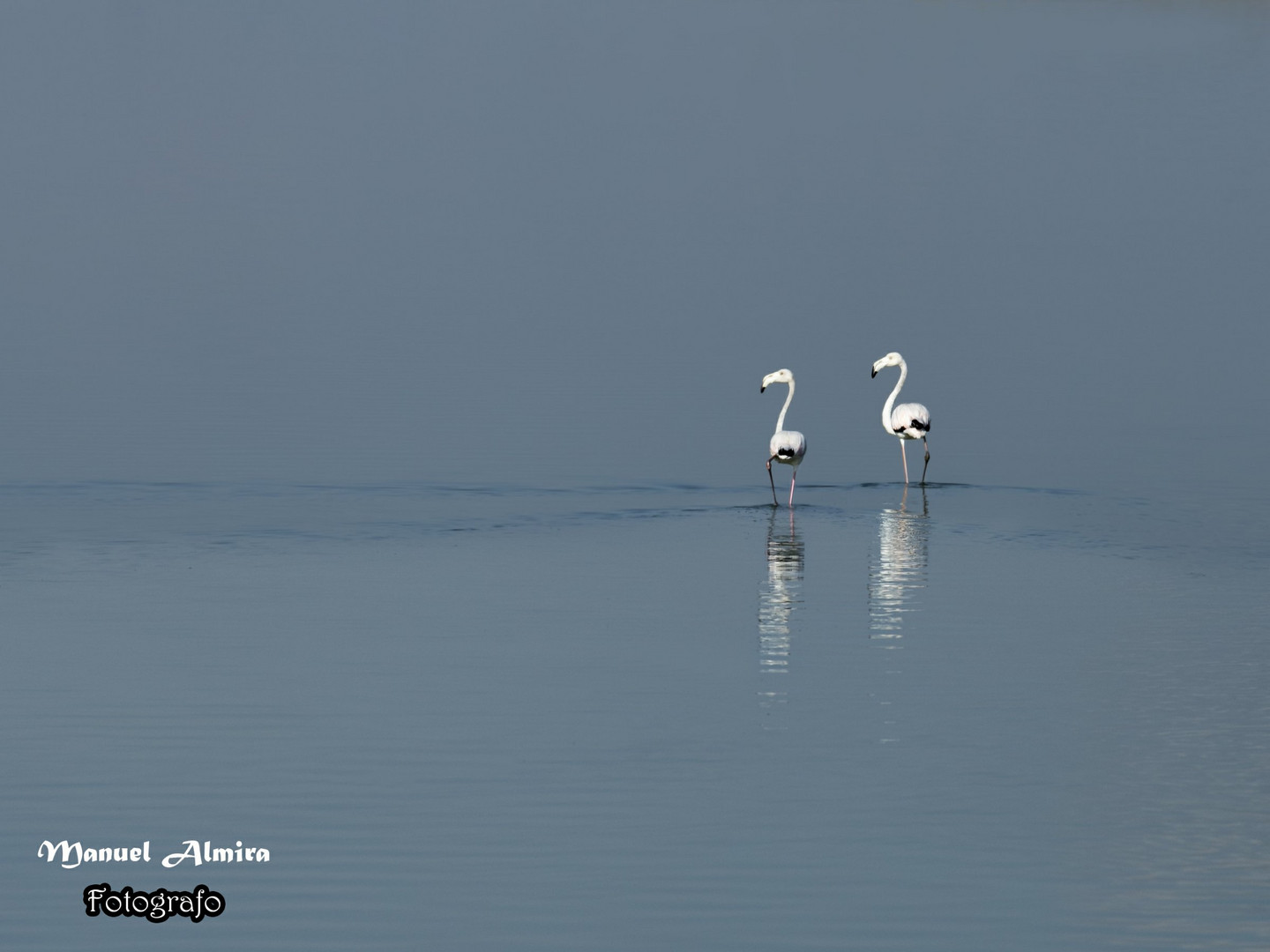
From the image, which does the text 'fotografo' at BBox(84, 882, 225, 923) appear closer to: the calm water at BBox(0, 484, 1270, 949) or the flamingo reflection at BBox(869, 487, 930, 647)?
the calm water at BBox(0, 484, 1270, 949)

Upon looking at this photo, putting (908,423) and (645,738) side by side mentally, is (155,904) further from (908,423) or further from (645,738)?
(908,423)

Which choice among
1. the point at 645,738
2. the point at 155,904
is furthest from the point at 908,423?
the point at 155,904

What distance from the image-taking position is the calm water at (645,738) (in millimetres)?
11695

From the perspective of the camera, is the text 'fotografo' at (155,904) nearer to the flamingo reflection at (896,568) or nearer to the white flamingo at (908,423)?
the flamingo reflection at (896,568)

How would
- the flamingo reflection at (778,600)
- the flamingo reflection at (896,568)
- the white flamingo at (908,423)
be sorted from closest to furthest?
the flamingo reflection at (778,600) → the flamingo reflection at (896,568) → the white flamingo at (908,423)

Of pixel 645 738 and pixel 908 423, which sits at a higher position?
pixel 908 423

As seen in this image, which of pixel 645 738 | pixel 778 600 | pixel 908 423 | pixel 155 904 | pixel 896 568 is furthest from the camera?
pixel 908 423

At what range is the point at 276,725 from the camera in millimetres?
15508

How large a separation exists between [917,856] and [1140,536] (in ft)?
49.5

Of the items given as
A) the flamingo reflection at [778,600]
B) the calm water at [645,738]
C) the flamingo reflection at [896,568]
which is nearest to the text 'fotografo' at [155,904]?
the calm water at [645,738]

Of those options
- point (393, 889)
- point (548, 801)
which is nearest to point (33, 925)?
point (393, 889)

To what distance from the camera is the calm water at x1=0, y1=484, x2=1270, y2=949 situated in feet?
38.4

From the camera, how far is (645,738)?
15.3 m

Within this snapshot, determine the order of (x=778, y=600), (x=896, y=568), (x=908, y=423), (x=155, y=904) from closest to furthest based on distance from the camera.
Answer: (x=155, y=904) → (x=778, y=600) → (x=896, y=568) → (x=908, y=423)
